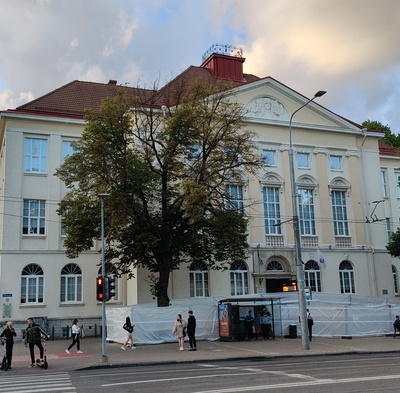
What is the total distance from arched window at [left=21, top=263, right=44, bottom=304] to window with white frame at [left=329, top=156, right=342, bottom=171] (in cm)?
2417

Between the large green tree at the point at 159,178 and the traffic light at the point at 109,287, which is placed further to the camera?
the large green tree at the point at 159,178

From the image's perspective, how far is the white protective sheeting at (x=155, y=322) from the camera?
92.8 ft

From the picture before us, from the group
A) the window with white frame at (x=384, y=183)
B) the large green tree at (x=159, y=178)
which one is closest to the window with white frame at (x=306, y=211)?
the window with white frame at (x=384, y=183)

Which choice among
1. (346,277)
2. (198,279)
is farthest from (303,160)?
(198,279)

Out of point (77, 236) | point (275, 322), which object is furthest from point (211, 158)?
point (275, 322)

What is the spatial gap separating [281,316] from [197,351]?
8.92m

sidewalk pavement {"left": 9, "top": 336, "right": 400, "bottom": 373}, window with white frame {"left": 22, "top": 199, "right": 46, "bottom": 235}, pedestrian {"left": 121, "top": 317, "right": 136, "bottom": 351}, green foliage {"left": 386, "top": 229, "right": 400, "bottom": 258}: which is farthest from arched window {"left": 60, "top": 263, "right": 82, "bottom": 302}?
green foliage {"left": 386, "top": 229, "right": 400, "bottom": 258}

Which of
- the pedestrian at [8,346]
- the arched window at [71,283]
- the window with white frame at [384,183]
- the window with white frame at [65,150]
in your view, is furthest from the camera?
the window with white frame at [384,183]

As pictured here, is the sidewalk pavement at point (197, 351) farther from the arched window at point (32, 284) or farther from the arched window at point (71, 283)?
the arched window at point (71, 283)

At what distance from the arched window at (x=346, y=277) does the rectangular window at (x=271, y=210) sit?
6.09m

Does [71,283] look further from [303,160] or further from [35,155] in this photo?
[303,160]

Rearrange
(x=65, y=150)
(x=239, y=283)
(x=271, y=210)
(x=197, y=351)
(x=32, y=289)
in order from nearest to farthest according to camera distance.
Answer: (x=197, y=351) → (x=32, y=289) → (x=65, y=150) → (x=239, y=283) → (x=271, y=210)

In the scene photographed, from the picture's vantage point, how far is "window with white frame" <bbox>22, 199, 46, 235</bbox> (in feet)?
119

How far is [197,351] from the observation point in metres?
24.1
